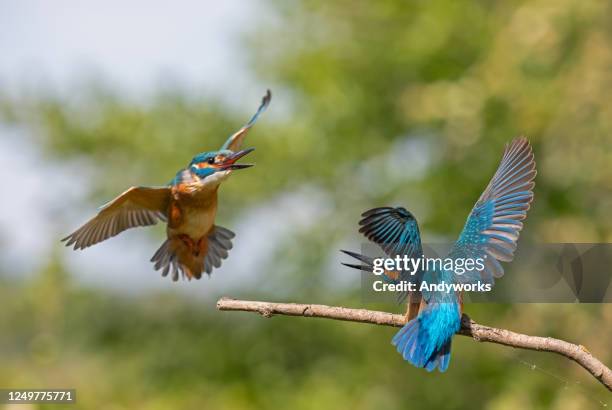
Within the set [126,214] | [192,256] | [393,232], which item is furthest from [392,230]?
[126,214]

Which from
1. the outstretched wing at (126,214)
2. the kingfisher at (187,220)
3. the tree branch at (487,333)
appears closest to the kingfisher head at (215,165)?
the kingfisher at (187,220)

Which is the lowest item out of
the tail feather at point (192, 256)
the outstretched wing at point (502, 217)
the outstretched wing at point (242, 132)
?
the outstretched wing at point (502, 217)

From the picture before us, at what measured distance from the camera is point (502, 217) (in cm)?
177

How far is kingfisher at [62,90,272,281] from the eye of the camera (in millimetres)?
2266

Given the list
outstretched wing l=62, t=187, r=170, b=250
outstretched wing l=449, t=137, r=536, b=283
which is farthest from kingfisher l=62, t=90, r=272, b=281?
outstretched wing l=449, t=137, r=536, b=283

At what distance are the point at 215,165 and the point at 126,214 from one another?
35cm

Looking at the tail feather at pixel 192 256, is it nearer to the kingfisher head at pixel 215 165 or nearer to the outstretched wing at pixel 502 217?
the kingfisher head at pixel 215 165

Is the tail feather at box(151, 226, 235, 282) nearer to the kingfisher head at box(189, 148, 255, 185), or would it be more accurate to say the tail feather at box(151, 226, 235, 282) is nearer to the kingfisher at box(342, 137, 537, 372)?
the kingfisher head at box(189, 148, 255, 185)

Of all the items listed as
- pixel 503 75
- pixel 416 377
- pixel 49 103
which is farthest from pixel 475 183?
pixel 49 103

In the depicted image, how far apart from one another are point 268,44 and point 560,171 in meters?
3.88

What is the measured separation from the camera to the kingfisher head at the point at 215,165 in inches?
89.7

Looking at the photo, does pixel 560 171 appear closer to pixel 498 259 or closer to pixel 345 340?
pixel 345 340

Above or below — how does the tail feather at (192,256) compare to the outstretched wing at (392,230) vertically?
above

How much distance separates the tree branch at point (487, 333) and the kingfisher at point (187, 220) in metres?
0.56
